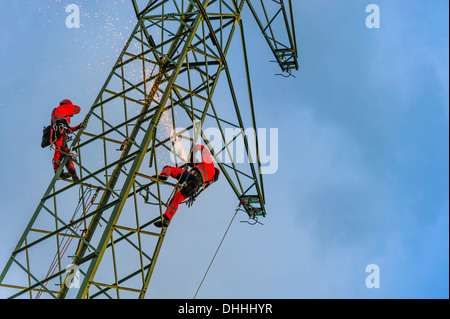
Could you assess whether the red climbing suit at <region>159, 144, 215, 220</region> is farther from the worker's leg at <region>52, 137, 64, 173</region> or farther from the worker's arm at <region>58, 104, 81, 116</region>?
the worker's arm at <region>58, 104, 81, 116</region>

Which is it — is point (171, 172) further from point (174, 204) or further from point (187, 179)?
point (174, 204)

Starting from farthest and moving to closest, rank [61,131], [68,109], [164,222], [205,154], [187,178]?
[68,109] → [205,154] → [61,131] → [187,178] → [164,222]

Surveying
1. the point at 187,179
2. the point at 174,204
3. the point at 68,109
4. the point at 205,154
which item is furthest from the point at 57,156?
the point at 205,154

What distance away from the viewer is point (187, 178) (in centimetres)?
1406

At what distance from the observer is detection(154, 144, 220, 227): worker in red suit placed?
13.6 metres

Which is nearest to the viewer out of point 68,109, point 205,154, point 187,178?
point 187,178

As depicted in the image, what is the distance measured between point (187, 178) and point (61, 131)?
3260 millimetres

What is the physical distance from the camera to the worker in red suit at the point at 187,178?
13633 millimetres

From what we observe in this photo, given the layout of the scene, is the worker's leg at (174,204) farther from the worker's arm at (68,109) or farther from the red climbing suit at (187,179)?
the worker's arm at (68,109)

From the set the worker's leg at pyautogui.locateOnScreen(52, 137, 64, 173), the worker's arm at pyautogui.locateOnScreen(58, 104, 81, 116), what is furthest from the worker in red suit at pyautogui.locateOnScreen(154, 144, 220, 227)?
the worker's arm at pyautogui.locateOnScreen(58, 104, 81, 116)

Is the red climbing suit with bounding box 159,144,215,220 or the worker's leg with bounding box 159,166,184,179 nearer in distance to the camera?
the worker's leg with bounding box 159,166,184,179

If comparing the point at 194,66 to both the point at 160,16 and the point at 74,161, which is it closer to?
the point at 160,16

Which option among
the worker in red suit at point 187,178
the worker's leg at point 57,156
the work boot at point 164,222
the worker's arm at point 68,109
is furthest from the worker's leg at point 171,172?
the worker's arm at point 68,109
